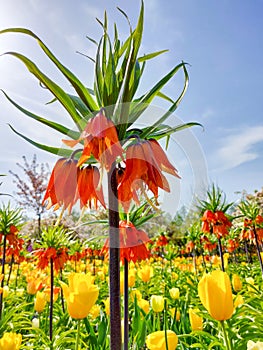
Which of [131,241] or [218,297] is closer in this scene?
[218,297]

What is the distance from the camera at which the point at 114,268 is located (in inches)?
31.0

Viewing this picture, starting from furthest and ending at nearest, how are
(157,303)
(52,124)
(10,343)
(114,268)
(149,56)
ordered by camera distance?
(157,303) → (149,56) → (10,343) → (52,124) → (114,268)

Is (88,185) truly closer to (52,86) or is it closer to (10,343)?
(52,86)

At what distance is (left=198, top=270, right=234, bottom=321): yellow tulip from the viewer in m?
0.87

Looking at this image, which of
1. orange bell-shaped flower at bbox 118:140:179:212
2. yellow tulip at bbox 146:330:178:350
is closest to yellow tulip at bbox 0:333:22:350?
yellow tulip at bbox 146:330:178:350

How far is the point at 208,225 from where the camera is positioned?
486cm

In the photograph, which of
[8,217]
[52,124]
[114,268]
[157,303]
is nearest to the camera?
[114,268]

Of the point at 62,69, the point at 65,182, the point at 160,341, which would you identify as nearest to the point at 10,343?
the point at 160,341

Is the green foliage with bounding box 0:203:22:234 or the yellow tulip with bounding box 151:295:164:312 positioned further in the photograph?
the green foliage with bounding box 0:203:22:234

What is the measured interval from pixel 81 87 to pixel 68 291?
0.70 m

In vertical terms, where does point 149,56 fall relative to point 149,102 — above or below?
above

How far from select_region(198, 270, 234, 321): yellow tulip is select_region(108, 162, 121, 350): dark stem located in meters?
0.29

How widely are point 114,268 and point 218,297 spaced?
0.35 meters

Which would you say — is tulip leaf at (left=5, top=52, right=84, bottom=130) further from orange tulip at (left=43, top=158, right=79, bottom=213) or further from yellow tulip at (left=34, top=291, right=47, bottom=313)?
yellow tulip at (left=34, top=291, right=47, bottom=313)
